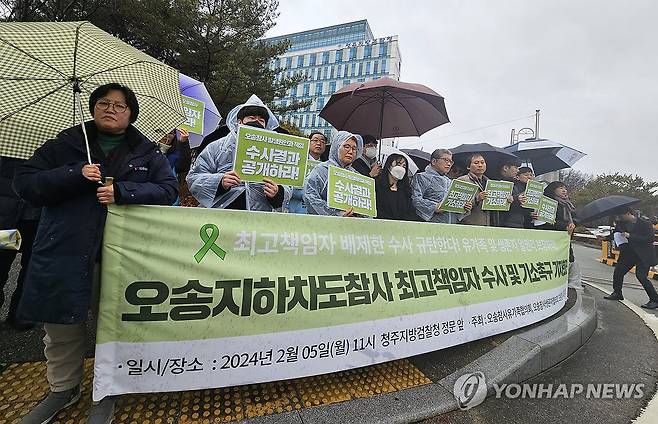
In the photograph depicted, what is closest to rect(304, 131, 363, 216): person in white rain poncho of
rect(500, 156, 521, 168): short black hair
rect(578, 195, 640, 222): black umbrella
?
rect(500, 156, 521, 168): short black hair

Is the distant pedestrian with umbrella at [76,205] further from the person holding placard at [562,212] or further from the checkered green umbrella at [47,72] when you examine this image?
the person holding placard at [562,212]

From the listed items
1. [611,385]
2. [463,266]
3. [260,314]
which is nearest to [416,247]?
[463,266]

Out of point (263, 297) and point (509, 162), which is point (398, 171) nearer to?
point (263, 297)

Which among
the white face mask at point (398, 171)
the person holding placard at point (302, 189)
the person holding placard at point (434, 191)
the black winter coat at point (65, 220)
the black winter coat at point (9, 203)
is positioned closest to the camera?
the black winter coat at point (65, 220)

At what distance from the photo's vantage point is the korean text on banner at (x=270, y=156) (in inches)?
92.4

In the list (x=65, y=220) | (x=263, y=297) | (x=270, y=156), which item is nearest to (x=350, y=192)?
(x=270, y=156)

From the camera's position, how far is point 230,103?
1091 centimetres

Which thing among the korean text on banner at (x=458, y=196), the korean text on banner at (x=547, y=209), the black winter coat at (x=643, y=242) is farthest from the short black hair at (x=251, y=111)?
the black winter coat at (x=643, y=242)

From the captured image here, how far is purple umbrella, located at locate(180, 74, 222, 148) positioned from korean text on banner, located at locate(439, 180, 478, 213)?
126 inches

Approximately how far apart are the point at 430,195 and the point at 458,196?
0.40 m

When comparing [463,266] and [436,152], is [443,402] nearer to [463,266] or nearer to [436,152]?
[463,266]

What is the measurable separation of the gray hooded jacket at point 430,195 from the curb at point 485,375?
5.02ft

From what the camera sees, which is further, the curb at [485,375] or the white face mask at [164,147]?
the white face mask at [164,147]

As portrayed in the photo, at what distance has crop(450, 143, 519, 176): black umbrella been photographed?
208 inches
